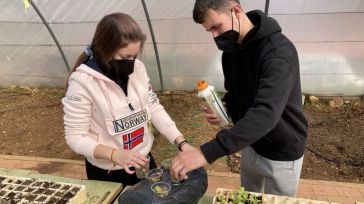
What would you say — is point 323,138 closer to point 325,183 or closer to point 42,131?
point 325,183

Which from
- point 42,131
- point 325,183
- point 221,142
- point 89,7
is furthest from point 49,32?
point 221,142

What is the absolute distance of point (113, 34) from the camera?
67.3 inches

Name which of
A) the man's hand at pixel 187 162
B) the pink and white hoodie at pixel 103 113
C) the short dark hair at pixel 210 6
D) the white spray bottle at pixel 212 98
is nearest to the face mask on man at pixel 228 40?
the short dark hair at pixel 210 6

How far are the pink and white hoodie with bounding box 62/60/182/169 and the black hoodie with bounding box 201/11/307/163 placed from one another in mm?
542

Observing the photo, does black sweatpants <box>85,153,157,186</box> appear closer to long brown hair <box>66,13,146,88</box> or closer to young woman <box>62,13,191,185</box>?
young woman <box>62,13,191,185</box>

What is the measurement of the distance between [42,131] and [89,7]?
2.06m

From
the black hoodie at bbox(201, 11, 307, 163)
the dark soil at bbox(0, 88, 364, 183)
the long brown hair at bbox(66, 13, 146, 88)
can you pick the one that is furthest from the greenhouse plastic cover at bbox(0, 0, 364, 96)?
the long brown hair at bbox(66, 13, 146, 88)

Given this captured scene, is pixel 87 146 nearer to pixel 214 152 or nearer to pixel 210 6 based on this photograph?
pixel 214 152

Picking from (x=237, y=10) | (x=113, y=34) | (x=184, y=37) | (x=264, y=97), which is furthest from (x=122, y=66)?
(x=184, y=37)

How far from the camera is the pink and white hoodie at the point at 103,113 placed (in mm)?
1784

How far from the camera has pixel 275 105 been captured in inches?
57.7

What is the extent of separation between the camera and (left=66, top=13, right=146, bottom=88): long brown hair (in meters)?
1.71

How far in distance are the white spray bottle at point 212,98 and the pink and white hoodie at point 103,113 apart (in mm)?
415

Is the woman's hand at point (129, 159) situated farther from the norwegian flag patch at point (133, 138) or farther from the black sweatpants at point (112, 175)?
the black sweatpants at point (112, 175)
